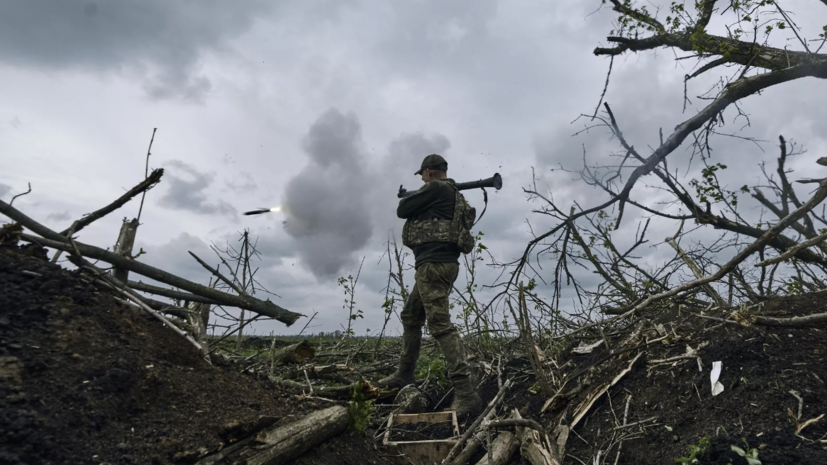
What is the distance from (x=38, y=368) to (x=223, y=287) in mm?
2217

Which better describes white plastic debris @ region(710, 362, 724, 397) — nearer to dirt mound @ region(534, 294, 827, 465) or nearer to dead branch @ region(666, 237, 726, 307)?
dirt mound @ region(534, 294, 827, 465)

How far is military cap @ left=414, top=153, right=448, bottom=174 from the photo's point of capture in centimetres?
627

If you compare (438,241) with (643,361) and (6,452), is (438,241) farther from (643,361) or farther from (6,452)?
(6,452)

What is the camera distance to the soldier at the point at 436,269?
559cm

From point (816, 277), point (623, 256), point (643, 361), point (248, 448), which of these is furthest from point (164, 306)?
point (816, 277)

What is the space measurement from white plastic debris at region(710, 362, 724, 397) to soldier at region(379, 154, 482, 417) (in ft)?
8.00

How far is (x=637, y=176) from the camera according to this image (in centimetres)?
534

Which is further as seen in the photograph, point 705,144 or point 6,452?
point 705,144

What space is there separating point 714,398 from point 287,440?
3.06 meters

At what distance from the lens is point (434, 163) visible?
247 inches

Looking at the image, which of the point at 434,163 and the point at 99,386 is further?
the point at 434,163

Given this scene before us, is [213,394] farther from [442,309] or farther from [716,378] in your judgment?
[716,378]

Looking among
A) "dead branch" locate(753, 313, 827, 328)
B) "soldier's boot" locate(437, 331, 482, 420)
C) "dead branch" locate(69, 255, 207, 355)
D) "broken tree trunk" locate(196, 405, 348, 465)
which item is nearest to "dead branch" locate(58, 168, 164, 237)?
"dead branch" locate(69, 255, 207, 355)

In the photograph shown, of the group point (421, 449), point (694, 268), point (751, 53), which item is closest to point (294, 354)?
point (421, 449)
